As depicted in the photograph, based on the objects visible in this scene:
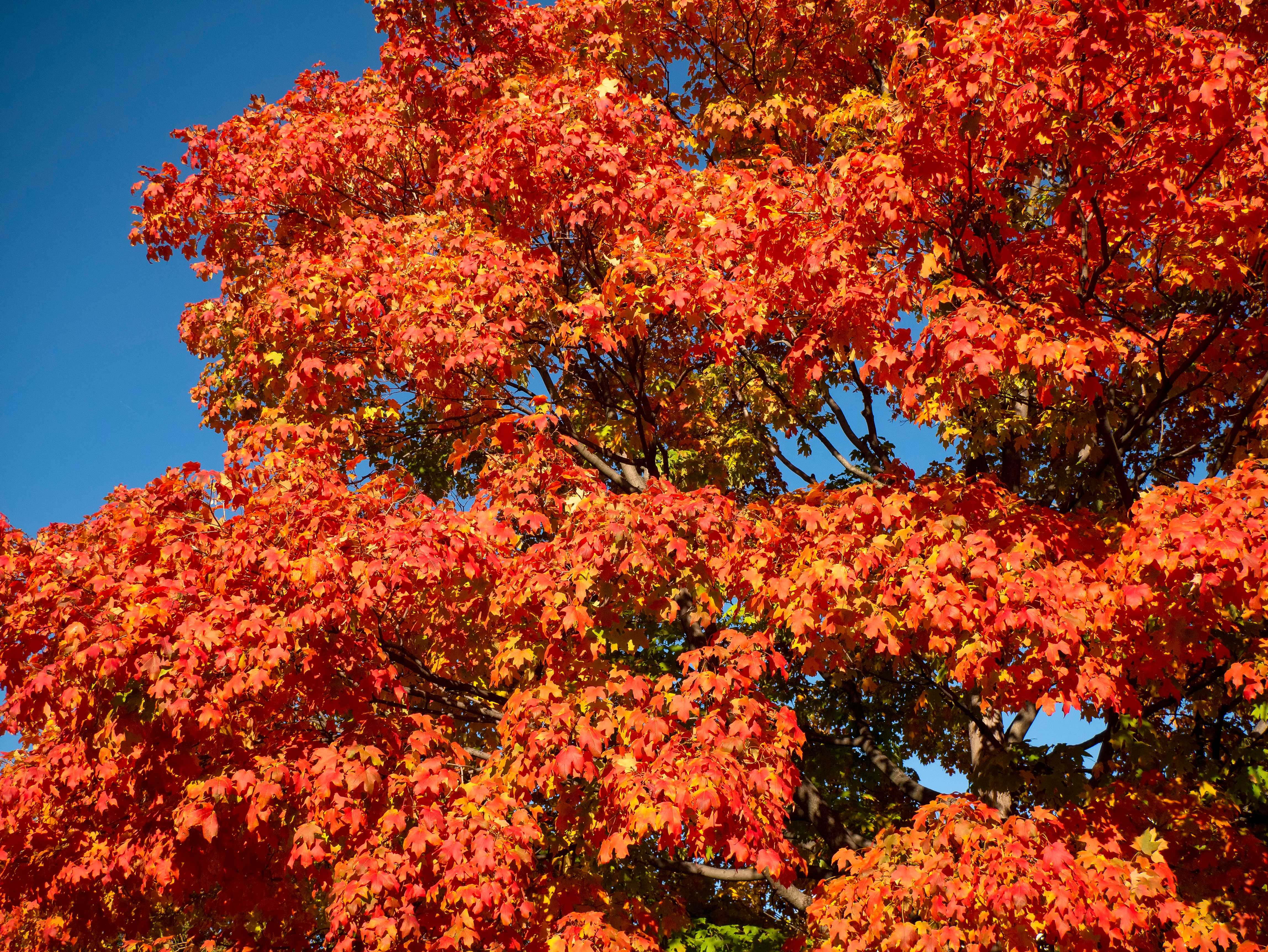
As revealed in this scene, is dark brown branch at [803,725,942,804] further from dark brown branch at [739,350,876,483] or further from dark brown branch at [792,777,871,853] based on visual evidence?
dark brown branch at [739,350,876,483]

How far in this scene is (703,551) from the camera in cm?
763

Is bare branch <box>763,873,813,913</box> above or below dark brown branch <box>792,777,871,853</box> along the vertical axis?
below

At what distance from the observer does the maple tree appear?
6.35 meters

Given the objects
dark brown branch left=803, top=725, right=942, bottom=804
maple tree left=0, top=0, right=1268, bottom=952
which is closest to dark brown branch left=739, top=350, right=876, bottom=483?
maple tree left=0, top=0, right=1268, bottom=952

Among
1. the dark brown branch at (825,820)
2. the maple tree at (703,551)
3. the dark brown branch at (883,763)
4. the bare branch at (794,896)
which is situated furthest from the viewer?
the dark brown branch at (883,763)

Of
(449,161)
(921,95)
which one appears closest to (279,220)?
(449,161)

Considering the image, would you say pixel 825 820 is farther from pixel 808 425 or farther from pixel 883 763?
pixel 808 425

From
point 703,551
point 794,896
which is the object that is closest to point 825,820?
point 794,896

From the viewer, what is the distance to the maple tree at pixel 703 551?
6.35m

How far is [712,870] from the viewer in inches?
347

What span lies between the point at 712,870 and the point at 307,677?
186 inches

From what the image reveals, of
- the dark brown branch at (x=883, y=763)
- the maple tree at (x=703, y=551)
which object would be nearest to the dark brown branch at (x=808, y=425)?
the maple tree at (x=703, y=551)

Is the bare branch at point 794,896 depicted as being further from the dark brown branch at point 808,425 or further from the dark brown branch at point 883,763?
the dark brown branch at point 808,425

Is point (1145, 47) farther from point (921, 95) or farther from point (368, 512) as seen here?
point (368, 512)
